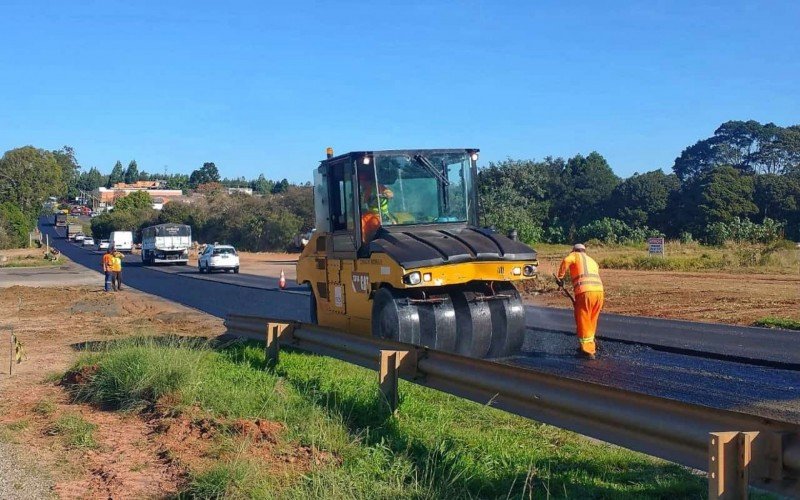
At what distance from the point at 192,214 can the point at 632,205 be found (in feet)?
177

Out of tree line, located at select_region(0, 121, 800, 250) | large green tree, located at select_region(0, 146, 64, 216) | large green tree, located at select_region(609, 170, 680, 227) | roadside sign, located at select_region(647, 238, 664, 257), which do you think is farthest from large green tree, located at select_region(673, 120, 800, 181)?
large green tree, located at select_region(0, 146, 64, 216)

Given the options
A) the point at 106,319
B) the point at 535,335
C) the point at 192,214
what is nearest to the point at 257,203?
the point at 192,214

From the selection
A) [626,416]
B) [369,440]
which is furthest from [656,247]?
[626,416]

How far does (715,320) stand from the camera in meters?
17.2

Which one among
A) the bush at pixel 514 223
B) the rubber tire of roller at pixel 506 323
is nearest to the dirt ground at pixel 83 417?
the rubber tire of roller at pixel 506 323

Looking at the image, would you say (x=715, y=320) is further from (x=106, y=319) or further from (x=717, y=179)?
(x=717, y=179)

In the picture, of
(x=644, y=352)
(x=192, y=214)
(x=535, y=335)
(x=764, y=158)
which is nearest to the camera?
(x=644, y=352)

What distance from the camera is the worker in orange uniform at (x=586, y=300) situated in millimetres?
11453

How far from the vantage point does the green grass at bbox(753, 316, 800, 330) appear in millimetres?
15466

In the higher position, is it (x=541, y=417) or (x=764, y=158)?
(x=764, y=158)

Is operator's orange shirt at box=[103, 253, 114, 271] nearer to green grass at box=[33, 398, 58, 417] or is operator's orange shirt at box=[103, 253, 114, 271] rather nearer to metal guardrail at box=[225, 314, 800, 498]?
green grass at box=[33, 398, 58, 417]

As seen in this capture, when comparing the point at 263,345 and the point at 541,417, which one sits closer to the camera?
the point at 541,417

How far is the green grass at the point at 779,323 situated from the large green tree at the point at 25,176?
380 ft

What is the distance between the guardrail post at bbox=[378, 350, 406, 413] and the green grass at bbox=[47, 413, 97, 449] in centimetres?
239
